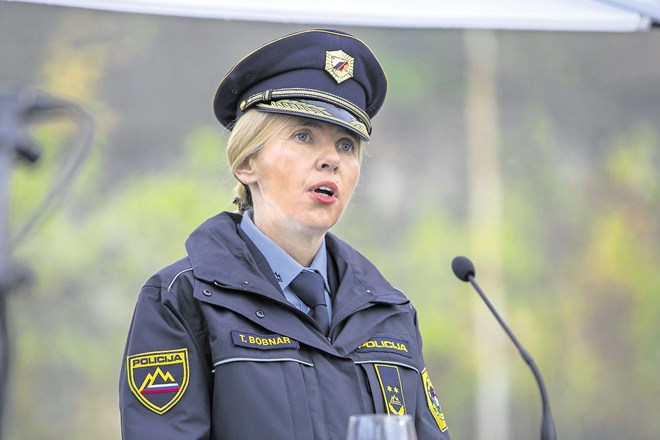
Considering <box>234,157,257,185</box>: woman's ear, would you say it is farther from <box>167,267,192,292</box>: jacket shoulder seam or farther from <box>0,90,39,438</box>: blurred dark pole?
<box>0,90,39,438</box>: blurred dark pole

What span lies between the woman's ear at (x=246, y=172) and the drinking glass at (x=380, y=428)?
88cm

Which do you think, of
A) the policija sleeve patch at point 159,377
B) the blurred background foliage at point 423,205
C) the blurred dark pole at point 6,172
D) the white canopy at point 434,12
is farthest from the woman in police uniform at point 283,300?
the blurred background foliage at point 423,205

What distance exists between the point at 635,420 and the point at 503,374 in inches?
57.2

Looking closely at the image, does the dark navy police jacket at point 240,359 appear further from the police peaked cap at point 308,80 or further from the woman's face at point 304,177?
the police peaked cap at point 308,80

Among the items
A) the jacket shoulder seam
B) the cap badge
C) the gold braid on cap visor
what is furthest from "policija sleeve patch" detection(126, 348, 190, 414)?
the cap badge

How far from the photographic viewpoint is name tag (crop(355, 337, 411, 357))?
6.11 feet

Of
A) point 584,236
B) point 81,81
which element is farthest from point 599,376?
point 81,81

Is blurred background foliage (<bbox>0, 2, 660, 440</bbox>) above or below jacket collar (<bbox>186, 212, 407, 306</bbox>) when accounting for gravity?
above

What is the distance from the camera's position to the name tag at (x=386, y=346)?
1.86m

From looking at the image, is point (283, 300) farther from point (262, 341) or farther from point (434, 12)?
point (434, 12)

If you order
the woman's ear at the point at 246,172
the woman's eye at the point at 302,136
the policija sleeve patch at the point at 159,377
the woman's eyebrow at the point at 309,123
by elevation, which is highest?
the woman's eyebrow at the point at 309,123

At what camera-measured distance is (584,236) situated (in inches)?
402

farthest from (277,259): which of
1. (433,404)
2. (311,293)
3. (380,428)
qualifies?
(380,428)

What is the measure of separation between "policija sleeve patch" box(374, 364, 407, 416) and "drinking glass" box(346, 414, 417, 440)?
73 cm
